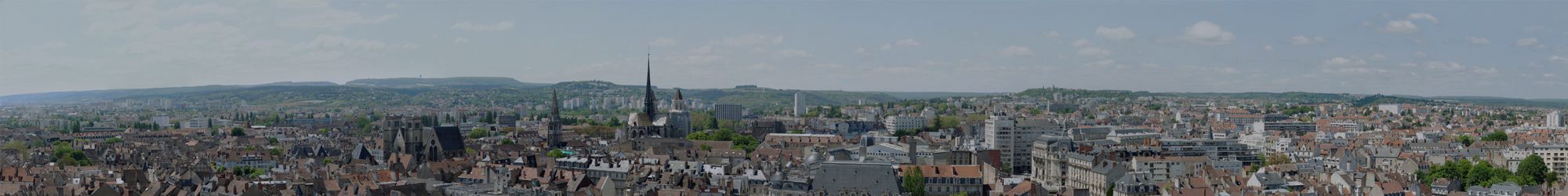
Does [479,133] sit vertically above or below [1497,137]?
below

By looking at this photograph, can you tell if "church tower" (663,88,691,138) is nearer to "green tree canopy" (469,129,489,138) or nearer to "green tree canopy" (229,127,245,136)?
"green tree canopy" (469,129,489,138)

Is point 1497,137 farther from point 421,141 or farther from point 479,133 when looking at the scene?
point 479,133

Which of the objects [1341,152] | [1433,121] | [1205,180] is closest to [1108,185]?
[1205,180]

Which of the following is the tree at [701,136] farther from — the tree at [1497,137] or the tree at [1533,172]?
the tree at [1533,172]

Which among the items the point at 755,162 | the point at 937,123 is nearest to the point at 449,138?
the point at 755,162

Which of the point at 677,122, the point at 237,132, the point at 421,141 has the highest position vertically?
the point at 421,141

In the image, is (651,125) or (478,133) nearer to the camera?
(651,125)

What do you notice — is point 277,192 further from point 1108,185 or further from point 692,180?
point 1108,185

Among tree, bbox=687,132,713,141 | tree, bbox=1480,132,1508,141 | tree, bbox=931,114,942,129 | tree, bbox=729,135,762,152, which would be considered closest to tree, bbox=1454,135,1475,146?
tree, bbox=1480,132,1508,141
